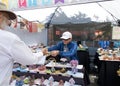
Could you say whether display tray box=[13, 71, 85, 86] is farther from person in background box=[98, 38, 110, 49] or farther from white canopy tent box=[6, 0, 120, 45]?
person in background box=[98, 38, 110, 49]

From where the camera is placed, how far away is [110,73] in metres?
3.71

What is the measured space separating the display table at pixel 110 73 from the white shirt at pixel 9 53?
2.83 m

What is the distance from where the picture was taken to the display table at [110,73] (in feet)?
12.0

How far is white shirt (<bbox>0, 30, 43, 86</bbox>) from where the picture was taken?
1059 millimetres

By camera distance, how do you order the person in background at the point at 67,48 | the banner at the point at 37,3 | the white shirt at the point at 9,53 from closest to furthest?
the white shirt at the point at 9,53
the banner at the point at 37,3
the person in background at the point at 67,48

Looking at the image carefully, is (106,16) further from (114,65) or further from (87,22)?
(114,65)

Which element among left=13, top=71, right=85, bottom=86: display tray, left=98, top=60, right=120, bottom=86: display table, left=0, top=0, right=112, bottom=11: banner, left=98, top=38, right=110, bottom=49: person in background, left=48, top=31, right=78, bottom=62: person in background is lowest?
left=98, top=60, right=120, bottom=86: display table

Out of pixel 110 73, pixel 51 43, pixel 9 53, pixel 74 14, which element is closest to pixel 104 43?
pixel 74 14

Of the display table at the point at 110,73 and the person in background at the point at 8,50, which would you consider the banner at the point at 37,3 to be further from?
the display table at the point at 110,73

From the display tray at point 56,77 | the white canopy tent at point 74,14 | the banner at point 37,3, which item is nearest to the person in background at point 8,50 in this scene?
the display tray at point 56,77

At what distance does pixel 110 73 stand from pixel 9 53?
2.98m

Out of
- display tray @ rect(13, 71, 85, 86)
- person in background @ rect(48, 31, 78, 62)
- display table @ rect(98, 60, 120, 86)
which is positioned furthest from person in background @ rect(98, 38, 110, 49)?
display tray @ rect(13, 71, 85, 86)

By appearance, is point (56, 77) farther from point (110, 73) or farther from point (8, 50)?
point (110, 73)

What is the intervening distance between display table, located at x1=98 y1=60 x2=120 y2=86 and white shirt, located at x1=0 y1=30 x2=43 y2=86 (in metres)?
2.83
